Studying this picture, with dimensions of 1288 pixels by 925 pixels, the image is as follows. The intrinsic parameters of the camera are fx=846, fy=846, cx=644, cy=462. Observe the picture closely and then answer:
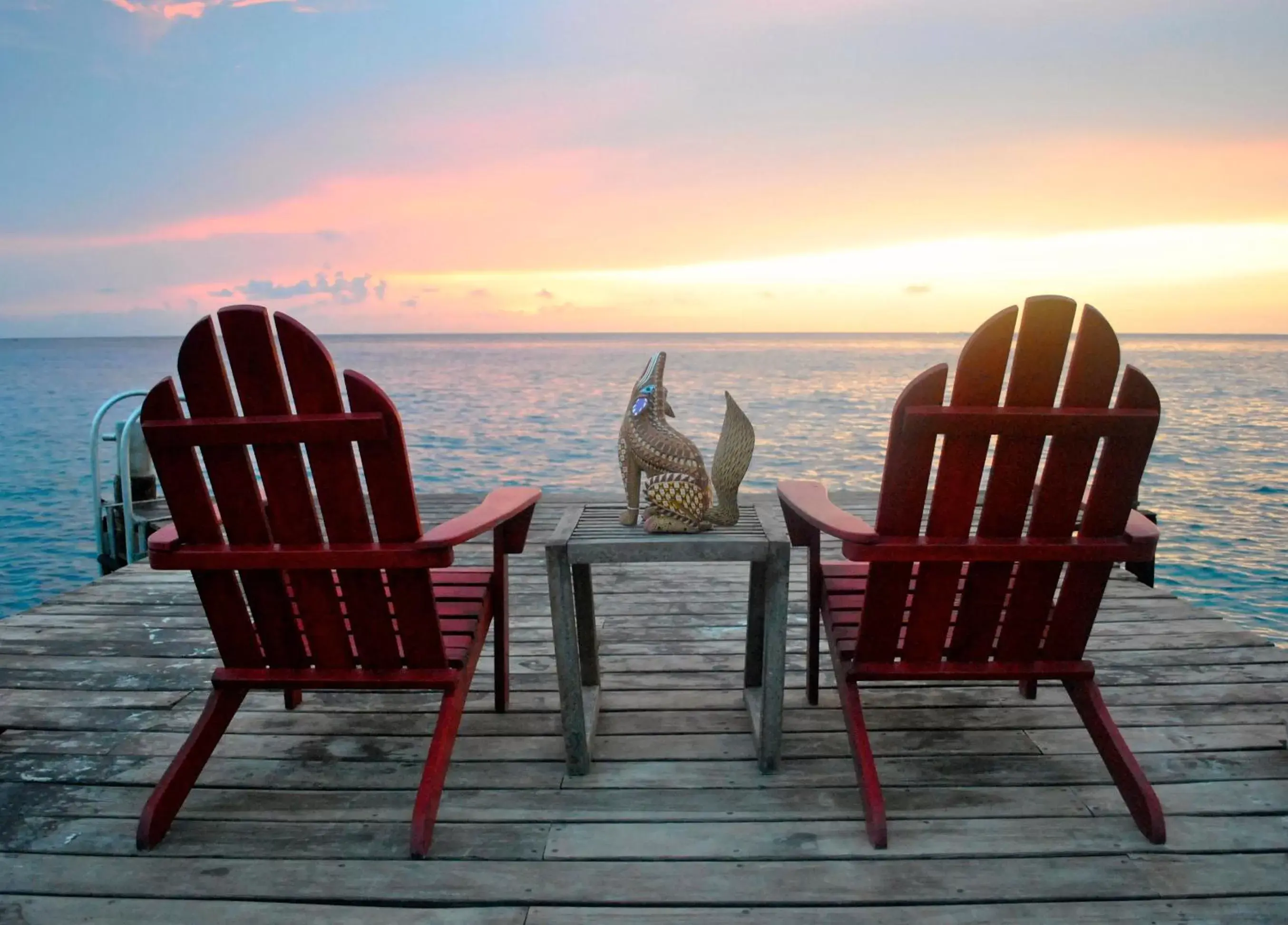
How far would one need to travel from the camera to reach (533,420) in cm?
1977

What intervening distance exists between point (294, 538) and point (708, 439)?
1392 cm

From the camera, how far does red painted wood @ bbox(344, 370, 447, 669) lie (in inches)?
66.8

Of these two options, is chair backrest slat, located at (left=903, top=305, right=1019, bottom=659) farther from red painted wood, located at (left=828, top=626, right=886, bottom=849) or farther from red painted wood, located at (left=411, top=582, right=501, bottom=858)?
red painted wood, located at (left=411, top=582, right=501, bottom=858)

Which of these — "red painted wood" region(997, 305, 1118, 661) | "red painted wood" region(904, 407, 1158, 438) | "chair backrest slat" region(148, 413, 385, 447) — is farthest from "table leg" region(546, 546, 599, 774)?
"red painted wood" region(997, 305, 1118, 661)

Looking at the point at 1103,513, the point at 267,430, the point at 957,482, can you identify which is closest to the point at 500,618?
the point at 267,430

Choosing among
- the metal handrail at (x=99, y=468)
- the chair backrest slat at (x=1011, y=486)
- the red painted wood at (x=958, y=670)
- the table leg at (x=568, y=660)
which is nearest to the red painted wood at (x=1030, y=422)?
the chair backrest slat at (x=1011, y=486)

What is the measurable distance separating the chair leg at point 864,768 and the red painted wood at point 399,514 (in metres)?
0.97

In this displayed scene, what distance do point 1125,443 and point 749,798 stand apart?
1.16 metres

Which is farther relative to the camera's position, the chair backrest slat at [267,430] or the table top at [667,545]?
the table top at [667,545]

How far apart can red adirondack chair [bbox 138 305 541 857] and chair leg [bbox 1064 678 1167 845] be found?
59.1 inches

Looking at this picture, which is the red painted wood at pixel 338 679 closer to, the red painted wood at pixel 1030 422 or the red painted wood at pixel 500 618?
the red painted wood at pixel 500 618

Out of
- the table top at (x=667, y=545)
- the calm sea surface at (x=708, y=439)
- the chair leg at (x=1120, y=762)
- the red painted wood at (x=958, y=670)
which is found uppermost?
the table top at (x=667, y=545)

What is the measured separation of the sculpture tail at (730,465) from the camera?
2.25 metres

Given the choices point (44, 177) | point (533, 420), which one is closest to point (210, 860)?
point (533, 420)
